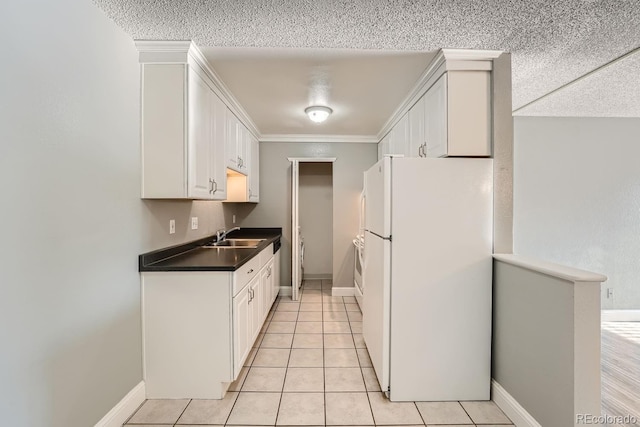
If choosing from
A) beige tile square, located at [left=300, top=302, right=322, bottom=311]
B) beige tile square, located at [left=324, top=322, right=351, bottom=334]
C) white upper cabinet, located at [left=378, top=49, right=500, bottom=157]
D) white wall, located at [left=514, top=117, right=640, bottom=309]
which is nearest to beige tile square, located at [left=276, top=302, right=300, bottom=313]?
beige tile square, located at [left=300, top=302, right=322, bottom=311]

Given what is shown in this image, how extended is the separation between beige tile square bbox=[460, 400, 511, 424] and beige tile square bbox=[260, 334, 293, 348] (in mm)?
1547

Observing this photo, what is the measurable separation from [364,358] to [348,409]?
26.5 inches

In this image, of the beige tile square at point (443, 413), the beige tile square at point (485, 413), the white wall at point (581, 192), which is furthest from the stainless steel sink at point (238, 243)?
the white wall at point (581, 192)

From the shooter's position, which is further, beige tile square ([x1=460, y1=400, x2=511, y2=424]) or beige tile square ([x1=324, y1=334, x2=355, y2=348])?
beige tile square ([x1=324, y1=334, x2=355, y2=348])

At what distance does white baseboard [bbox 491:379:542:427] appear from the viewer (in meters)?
1.66

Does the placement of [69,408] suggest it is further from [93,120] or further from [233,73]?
[233,73]

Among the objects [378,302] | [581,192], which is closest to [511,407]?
[378,302]

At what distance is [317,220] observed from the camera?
5254 millimetres

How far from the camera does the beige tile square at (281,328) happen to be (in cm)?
304

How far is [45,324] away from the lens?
1264 millimetres

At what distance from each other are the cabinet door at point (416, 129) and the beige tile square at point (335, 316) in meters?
2.05

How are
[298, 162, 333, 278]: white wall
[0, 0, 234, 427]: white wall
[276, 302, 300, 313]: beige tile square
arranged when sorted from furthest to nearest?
[298, 162, 333, 278]: white wall
[276, 302, 300, 313]: beige tile square
[0, 0, 234, 427]: white wall

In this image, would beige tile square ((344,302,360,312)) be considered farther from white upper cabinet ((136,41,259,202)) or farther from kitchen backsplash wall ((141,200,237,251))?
white upper cabinet ((136,41,259,202))

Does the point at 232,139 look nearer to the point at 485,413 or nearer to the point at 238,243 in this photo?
the point at 238,243
